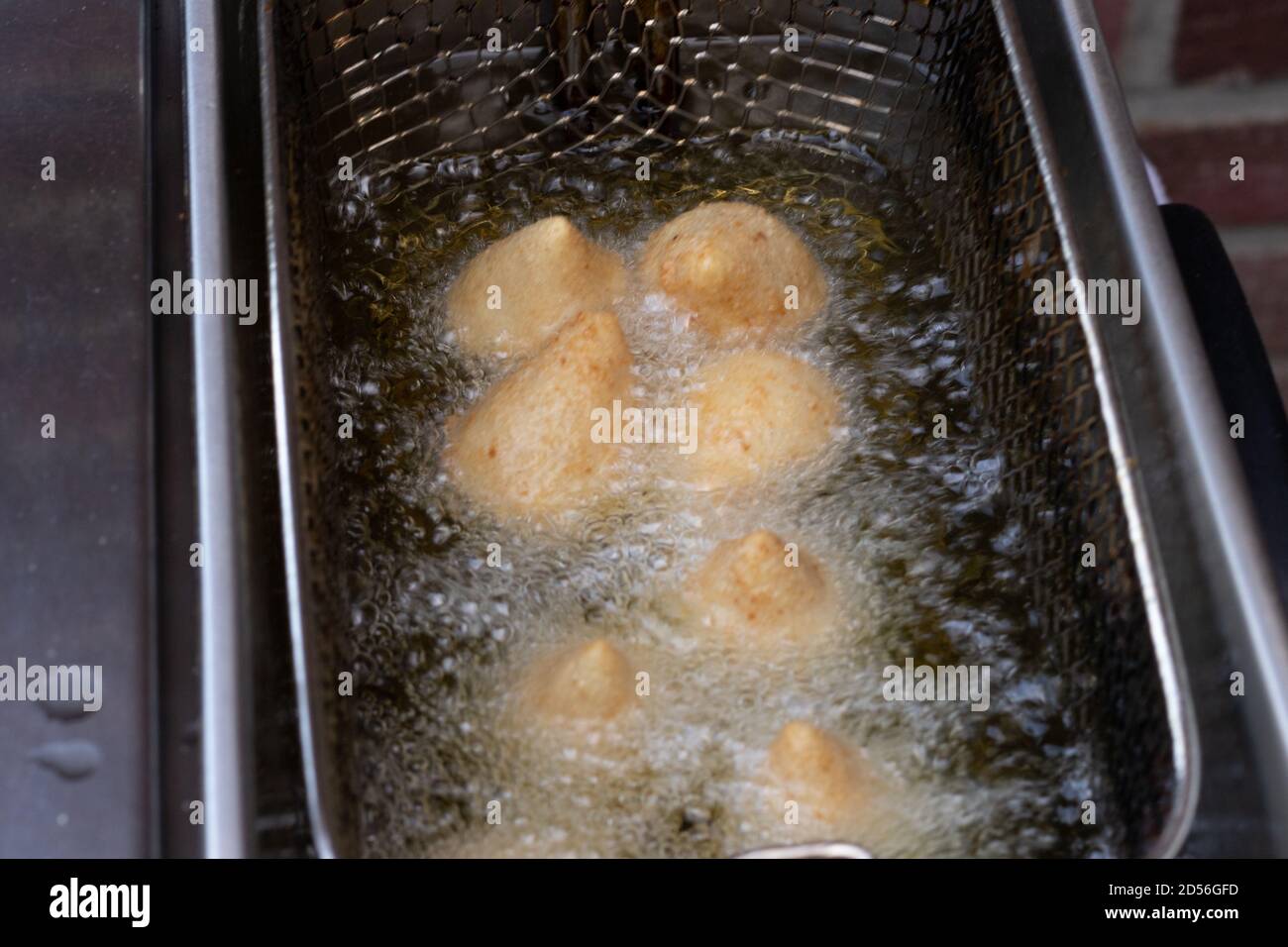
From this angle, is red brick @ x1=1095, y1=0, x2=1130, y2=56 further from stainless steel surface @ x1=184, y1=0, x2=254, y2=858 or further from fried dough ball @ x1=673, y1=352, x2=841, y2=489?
stainless steel surface @ x1=184, y1=0, x2=254, y2=858

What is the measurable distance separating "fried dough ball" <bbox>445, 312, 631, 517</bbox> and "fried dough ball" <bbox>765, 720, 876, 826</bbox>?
23 cm

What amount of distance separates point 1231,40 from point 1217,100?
8cm

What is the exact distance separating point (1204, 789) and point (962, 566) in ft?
0.68

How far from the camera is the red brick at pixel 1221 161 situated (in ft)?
5.10

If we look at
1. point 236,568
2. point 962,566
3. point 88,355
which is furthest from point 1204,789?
point 88,355

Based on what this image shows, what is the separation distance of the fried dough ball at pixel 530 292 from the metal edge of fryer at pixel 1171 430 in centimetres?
33

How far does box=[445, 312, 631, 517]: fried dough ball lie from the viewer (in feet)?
2.69

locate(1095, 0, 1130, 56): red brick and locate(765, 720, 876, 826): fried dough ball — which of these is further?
locate(1095, 0, 1130, 56): red brick

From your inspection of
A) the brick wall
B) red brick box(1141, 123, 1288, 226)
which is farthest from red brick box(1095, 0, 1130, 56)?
red brick box(1141, 123, 1288, 226)

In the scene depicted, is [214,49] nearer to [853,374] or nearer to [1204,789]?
[853,374]

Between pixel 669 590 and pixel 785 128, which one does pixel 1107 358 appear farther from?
pixel 785 128

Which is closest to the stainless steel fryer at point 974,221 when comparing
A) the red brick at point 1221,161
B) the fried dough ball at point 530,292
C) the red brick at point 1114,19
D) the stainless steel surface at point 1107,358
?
the stainless steel surface at point 1107,358

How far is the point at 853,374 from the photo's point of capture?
911mm

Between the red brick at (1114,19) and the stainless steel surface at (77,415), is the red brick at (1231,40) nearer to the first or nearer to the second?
the red brick at (1114,19)
